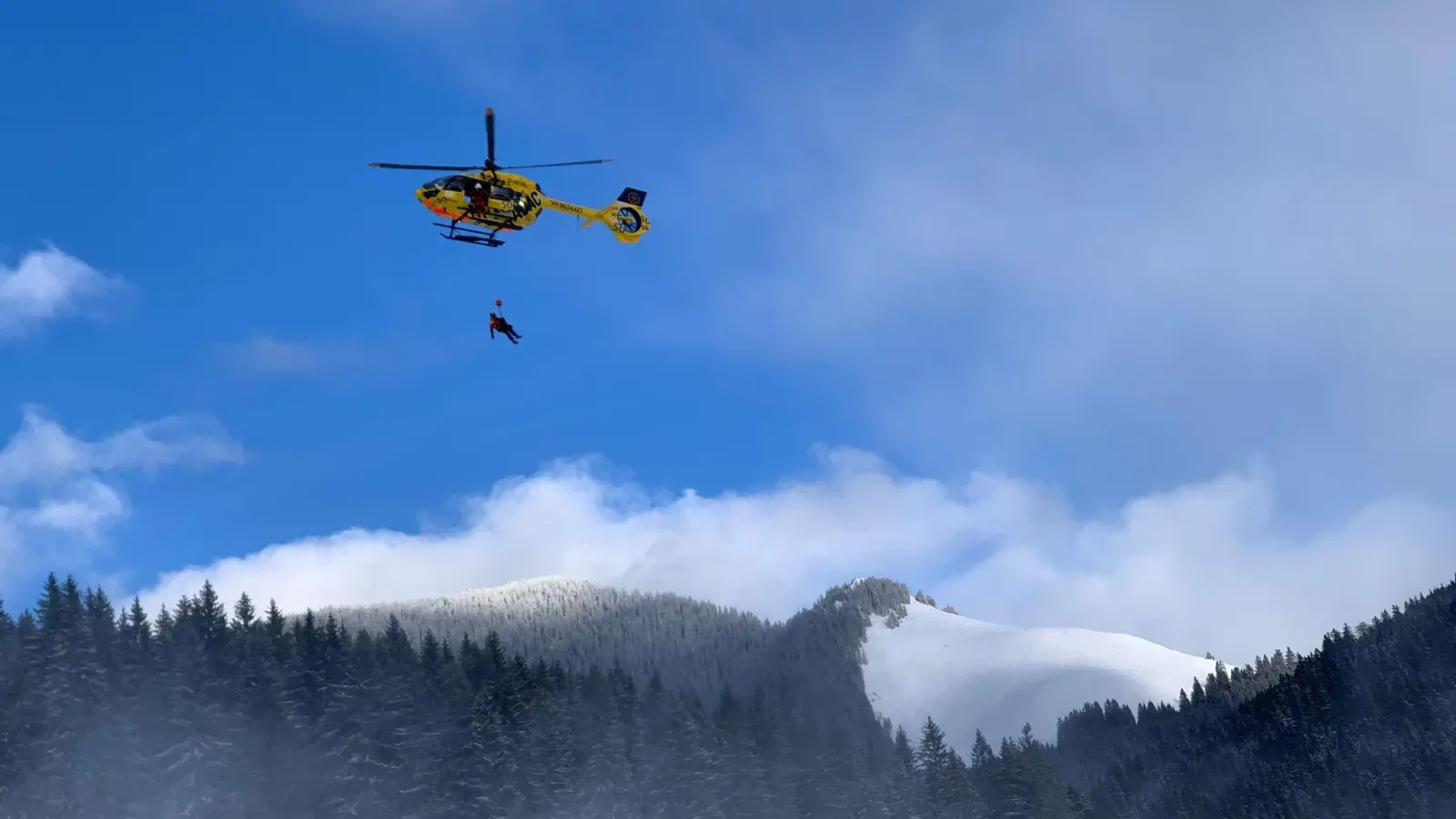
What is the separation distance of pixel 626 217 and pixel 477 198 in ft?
46.3

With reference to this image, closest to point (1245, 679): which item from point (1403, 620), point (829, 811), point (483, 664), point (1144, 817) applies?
point (1403, 620)

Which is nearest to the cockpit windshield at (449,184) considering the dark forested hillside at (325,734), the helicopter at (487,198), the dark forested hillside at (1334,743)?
the helicopter at (487,198)

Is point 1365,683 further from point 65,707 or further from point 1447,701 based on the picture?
point 65,707

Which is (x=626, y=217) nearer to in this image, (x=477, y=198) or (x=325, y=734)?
(x=477, y=198)

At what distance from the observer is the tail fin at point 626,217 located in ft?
245

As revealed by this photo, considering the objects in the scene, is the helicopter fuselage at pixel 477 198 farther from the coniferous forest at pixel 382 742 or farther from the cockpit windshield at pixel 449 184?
the coniferous forest at pixel 382 742

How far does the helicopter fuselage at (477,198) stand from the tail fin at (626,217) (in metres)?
10.2

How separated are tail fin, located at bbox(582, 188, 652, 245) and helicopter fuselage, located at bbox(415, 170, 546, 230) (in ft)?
33.4

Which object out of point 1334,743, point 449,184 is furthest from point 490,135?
point 1334,743

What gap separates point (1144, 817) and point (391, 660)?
309ft

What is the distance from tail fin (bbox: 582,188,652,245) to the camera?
74750 millimetres

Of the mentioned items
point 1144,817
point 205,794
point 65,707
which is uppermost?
point 65,707

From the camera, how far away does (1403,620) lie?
147m

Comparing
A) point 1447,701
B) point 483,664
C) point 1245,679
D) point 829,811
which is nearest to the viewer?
point 483,664
